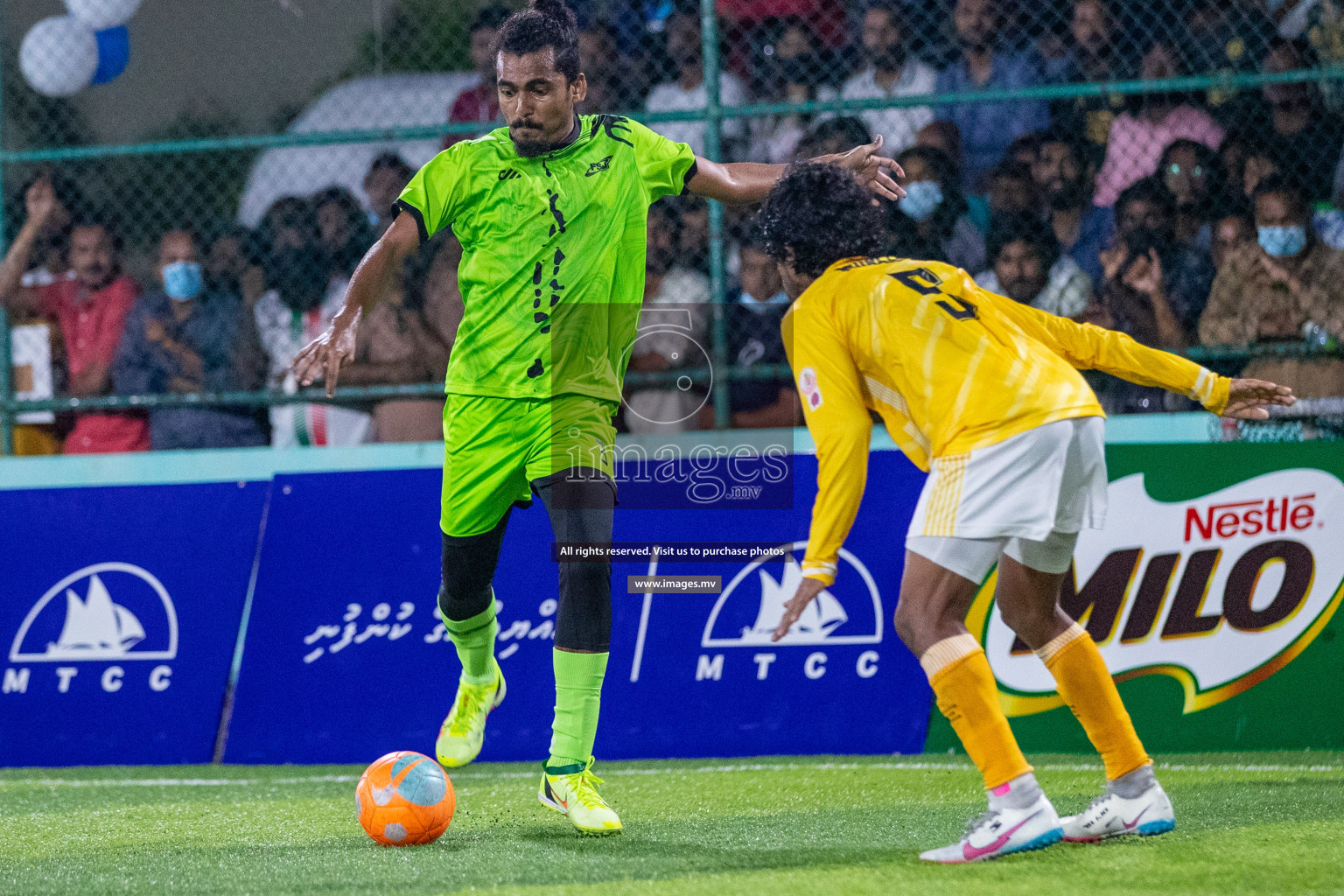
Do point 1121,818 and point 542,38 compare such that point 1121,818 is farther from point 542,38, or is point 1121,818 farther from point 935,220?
point 935,220

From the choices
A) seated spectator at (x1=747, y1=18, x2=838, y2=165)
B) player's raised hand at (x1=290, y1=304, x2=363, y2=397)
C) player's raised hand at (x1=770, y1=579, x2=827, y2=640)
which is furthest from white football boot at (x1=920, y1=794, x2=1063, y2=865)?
seated spectator at (x1=747, y1=18, x2=838, y2=165)

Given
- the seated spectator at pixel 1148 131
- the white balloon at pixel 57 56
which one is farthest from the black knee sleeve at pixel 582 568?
the white balloon at pixel 57 56

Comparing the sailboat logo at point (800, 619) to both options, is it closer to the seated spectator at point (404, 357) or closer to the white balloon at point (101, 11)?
the seated spectator at point (404, 357)

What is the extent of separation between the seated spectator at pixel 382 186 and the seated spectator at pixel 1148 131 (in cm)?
367

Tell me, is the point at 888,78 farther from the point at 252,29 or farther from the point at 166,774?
the point at 166,774

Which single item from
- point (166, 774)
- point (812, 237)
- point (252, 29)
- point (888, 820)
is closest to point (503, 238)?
point (812, 237)

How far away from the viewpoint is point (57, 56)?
8.41 m

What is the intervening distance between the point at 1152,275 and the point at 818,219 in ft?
11.9

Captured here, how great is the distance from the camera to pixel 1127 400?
6.98m

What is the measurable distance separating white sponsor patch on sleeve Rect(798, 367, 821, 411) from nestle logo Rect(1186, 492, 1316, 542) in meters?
3.06

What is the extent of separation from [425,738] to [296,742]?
0.60 metres

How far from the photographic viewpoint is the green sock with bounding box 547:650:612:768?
4.47 m

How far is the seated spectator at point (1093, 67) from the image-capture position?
283 inches

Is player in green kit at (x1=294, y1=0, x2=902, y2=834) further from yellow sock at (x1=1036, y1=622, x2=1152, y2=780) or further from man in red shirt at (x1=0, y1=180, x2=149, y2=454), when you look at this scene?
man in red shirt at (x1=0, y1=180, x2=149, y2=454)
